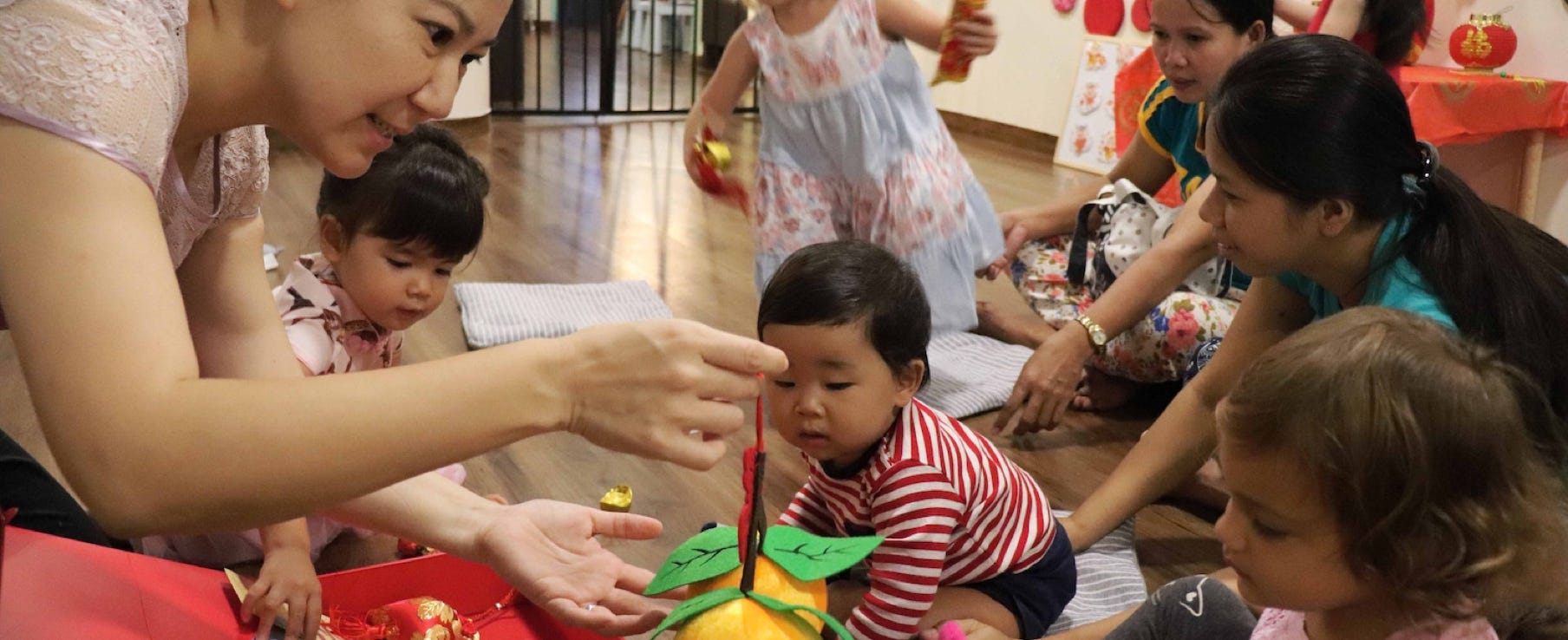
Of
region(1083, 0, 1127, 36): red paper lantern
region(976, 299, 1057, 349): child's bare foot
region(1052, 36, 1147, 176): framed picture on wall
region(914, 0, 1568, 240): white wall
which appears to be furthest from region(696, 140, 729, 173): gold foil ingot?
region(1083, 0, 1127, 36): red paper lantern

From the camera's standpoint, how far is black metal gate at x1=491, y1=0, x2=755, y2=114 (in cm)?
546

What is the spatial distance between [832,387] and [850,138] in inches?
38.3

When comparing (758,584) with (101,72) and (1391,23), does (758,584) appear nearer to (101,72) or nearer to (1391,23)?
(101,72)

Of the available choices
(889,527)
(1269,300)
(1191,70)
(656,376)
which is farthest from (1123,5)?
(656,376)

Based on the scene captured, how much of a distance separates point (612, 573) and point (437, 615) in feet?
0.65

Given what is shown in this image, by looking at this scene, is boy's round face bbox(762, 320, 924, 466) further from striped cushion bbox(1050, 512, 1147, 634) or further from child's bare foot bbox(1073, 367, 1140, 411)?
child's bare foot bbox(1073, 367, 1140, 411)

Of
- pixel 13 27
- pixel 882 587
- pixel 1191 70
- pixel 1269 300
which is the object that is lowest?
pixel 882 587

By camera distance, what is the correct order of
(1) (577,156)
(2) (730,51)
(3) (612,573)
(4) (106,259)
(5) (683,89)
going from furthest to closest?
(5) (683,89) → (1) (577,156) → (2) (730,51) → (3) (612,573) → (4) (106,259)

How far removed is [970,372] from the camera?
7.62 ft

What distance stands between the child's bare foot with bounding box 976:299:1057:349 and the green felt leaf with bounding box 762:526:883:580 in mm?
1573

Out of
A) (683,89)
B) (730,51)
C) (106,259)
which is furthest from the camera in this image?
(683,89)

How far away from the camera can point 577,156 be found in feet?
14.8

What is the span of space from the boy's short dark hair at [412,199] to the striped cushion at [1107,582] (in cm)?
90

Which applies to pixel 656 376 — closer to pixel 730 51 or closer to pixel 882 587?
pixel 882 587
